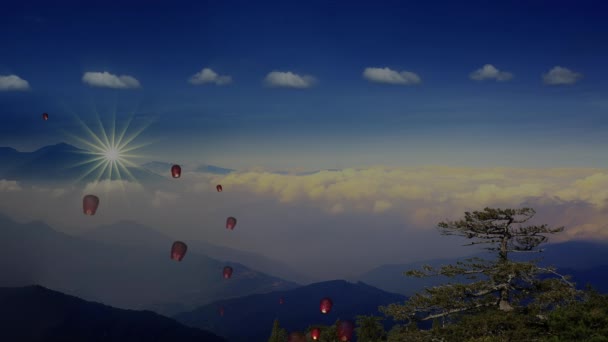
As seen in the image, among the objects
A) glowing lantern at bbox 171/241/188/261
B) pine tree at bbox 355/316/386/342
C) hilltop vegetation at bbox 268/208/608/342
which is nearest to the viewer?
hilltop vegetation at bbox 268/208/608/342

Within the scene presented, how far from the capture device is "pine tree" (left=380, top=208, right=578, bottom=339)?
25.7 meters

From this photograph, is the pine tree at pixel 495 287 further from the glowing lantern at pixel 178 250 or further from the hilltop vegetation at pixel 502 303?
the glowing lantern at pixel 178 250

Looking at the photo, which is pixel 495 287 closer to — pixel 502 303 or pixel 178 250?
pixel 502 303

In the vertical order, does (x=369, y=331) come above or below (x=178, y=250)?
below

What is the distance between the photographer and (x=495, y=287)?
28.0 metres

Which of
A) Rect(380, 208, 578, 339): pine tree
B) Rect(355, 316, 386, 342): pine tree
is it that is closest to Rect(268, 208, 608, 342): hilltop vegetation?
Rect(380, 208, 578, 339): pine tree

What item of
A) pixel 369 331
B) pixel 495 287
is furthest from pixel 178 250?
pixel 369 331

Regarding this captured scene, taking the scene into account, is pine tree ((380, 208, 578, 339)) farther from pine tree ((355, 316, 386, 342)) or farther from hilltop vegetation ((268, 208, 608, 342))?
pine tree ((355, 316, 386, 342))

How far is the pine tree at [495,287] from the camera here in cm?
2567

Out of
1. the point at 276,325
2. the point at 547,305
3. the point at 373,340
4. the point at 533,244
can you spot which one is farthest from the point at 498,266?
the point at 276,325

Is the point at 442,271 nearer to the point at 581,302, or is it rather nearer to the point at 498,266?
the point at 498,266

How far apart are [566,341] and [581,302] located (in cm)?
556

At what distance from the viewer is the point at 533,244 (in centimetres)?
3069

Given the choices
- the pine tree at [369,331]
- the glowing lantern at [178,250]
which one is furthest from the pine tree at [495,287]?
the pine tree at [369,331]
